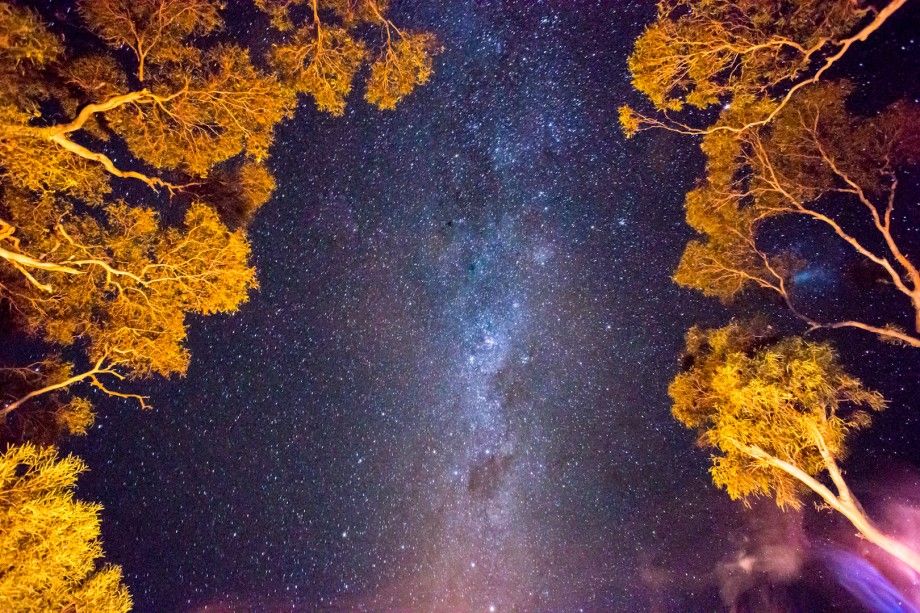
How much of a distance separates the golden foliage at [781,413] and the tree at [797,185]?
106 centimetres

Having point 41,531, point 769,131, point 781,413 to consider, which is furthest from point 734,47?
point 41,531

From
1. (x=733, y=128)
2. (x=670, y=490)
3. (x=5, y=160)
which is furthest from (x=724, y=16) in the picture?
(x=670, y=490)

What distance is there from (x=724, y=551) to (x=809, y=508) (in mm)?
2510

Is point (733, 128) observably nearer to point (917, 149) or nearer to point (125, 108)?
point (917, 149)

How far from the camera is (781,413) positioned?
6.63m

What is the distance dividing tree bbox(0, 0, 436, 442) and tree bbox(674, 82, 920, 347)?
5439 millimetres

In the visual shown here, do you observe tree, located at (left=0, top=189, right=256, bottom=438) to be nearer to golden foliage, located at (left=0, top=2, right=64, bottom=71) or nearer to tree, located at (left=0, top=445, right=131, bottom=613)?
tree, located at (left=0, top=445, right=131, bottom=613)

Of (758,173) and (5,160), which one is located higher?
(758,173)

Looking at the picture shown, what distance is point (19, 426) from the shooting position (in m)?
6.96

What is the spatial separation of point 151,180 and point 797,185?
30.9ft

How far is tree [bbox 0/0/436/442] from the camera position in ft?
17.9

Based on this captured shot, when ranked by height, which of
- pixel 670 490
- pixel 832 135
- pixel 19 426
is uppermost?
pixel 832 135

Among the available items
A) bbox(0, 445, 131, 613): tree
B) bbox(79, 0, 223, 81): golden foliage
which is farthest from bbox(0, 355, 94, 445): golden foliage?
bbox(79, 0, 223, 81): golden foliage

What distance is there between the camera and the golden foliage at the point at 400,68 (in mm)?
6703
